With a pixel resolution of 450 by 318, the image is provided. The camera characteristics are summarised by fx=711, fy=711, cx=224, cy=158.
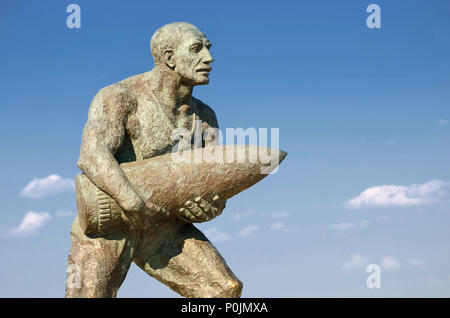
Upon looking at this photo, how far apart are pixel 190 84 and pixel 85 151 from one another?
1284 millimetres

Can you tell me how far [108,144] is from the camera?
6555 millimetres

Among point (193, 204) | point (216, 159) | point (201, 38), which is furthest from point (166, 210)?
point (201, 38)

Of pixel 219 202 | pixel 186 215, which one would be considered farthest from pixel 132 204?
pixel 219 202

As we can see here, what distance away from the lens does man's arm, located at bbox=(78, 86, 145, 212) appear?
20.8ft

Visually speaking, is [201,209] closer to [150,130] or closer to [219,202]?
[219,202]

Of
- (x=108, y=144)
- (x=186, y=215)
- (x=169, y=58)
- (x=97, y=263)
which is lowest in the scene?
(x=97, y=263)

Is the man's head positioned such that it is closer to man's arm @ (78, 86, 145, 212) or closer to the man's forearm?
man's arm @ (78, 86, 145, 212)

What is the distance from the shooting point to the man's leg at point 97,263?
21.4 ft

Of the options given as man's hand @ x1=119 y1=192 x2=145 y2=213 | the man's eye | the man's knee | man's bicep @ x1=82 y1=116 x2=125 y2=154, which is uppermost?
the man's eye

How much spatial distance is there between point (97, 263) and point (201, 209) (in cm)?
108

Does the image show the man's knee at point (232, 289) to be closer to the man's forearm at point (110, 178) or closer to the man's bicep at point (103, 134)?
the man's forearm at point (110, 178)

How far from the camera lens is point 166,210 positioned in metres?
6.64

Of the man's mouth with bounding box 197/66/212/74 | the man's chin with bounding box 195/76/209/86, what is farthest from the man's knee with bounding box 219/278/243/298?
the man's mouth with bounding box 197/66/212/74
